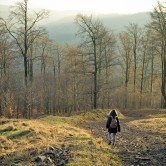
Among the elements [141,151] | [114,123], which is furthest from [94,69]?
[141,151]

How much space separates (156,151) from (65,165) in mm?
5193

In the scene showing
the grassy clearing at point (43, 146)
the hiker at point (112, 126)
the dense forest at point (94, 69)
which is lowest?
the grassy clearing at point (43, 146)

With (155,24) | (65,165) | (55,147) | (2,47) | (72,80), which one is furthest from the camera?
(72,80)

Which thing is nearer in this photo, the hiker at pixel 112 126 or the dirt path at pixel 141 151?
the dirt path at pixel 141 151

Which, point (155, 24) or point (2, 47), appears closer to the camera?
point (155, 24)

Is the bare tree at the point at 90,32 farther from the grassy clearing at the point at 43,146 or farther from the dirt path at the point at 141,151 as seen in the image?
the dirt path at the point at 141,151

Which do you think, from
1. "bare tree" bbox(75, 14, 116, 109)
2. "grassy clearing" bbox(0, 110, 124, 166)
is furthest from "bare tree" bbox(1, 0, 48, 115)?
"grassy clearing" bbox(0, 110, 124, 166)

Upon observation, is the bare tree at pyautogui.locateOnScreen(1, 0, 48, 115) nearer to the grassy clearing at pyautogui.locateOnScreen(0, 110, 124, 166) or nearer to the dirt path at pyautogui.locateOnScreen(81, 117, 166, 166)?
the grassy clearing at pyautogui.locateOnScreen(0, 110, 124, 166)

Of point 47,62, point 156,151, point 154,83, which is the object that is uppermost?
point 47,62

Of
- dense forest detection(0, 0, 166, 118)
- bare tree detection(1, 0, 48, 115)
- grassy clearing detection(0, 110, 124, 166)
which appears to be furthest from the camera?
dense forest detection(0, 0, 166, 118)

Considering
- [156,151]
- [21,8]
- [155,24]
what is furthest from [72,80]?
[156,151]

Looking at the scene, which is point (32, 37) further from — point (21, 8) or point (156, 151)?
point (156, 151)

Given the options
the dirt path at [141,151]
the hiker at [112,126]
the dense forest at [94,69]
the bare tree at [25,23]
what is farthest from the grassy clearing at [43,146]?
the dense forest at [94,69]

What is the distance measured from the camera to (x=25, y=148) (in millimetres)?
14242
